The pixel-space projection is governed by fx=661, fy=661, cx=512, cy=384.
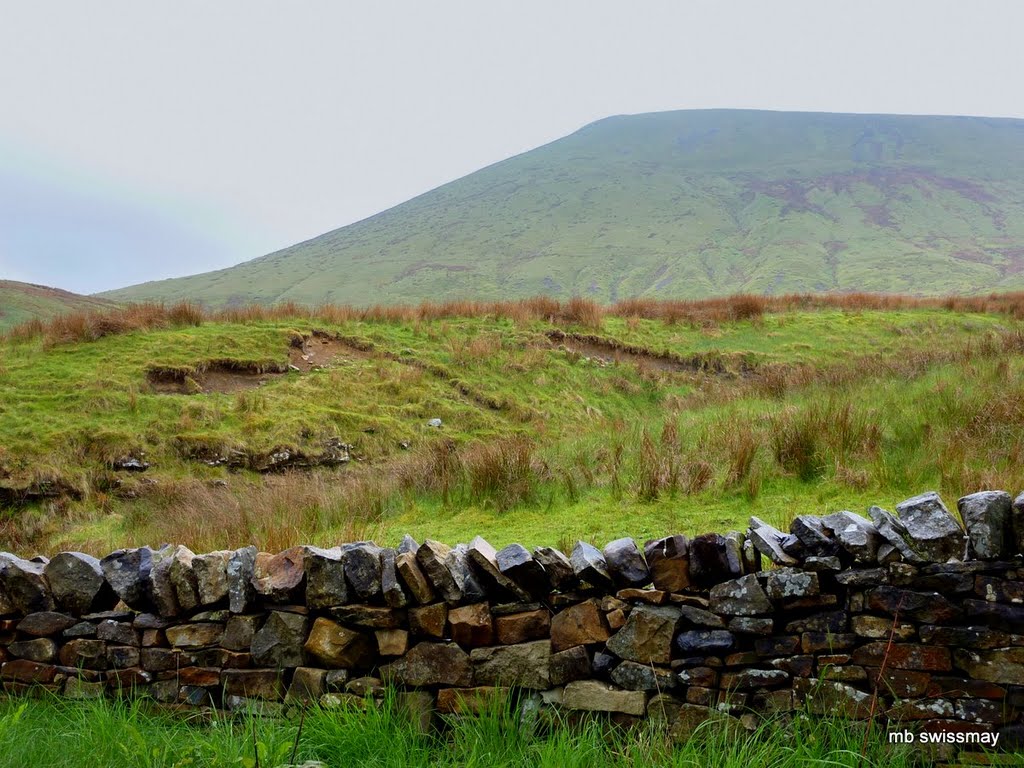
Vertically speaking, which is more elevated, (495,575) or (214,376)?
(214,376)

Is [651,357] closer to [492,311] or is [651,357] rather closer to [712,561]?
[492,311]

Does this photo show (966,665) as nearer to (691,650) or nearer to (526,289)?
(691,650)

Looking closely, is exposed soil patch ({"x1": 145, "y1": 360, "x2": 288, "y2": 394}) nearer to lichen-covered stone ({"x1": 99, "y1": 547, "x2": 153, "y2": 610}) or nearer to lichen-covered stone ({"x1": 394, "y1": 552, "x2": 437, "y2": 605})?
lichen-covered stone ({"x1": 99, "y1": 547, "x2": 153, "y2": 610})

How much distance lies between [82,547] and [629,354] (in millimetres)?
12776

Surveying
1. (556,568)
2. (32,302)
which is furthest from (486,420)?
(32,302)

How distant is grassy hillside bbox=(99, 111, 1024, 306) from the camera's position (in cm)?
8494

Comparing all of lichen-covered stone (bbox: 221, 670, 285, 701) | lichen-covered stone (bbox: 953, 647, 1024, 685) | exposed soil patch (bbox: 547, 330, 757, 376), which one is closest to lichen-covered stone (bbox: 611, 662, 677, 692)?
lichen-covered stone (bbox: 953, 647, 1024, 685)

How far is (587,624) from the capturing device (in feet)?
11.0

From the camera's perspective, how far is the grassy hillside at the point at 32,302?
44056 mm

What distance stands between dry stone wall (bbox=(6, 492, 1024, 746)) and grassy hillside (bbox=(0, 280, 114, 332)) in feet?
143

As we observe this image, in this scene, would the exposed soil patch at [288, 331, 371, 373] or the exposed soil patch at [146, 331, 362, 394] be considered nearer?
the exposed soil patch at [146, 331, 362, 394]

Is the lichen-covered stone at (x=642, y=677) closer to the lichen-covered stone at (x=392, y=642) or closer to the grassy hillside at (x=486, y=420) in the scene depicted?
the lichen-covered stone at (x=392, y=642)

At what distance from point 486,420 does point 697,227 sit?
110125mm

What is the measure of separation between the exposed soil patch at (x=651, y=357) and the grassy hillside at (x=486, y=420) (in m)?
0.08
